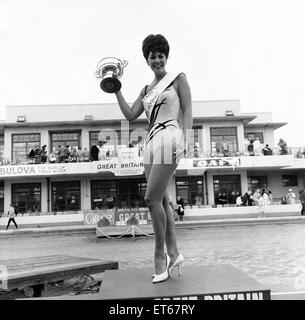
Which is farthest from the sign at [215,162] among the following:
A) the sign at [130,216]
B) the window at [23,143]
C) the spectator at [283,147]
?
the window at [23,143]

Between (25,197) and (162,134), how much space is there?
92.5 feet

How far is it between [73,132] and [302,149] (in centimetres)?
1955

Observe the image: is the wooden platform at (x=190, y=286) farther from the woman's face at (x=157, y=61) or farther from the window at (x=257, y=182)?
the window at (x=257, y=182)

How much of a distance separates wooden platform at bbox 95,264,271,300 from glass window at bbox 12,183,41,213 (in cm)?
2758

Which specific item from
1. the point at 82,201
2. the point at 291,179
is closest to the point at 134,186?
the point at 82,201

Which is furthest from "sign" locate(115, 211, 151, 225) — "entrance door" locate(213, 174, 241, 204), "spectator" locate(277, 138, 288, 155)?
"spectator" locate(277, 138, 288, 155)

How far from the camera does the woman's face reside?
3.51 meters

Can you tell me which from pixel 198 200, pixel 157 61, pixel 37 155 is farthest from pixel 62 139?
pixel 157 61

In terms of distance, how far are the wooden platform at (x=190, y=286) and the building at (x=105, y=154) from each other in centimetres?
2472

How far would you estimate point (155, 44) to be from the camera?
3.46 meters

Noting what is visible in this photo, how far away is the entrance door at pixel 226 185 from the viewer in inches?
1180

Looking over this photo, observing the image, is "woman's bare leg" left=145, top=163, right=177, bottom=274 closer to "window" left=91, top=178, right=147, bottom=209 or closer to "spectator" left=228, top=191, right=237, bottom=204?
"spectator" left=228, top=191, right=237, bottom=204

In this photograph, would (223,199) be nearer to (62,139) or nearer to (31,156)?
(62,139)
